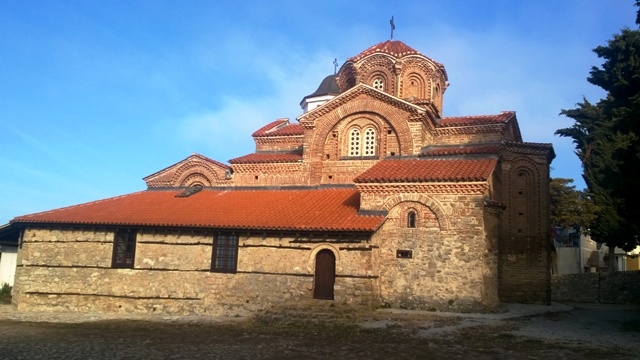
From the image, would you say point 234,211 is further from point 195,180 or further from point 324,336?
point 324,336

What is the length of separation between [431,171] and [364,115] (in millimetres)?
4890

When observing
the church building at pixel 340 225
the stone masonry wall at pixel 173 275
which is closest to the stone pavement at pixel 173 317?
the church building at pixel 340 225

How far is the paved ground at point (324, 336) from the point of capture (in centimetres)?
971

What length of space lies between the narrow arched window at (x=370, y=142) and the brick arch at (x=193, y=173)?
278 inches

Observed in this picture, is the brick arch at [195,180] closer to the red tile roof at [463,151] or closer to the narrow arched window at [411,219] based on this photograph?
the red tile roof at [463,151]

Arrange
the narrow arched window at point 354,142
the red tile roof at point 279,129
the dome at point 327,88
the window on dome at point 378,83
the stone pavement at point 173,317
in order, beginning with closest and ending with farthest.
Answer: the stone pavement at point 173,317
the narrow arched window at point 354,142
the window on dome at point 378,83
the red tile roof at point 279,129
the dome at point 327,88

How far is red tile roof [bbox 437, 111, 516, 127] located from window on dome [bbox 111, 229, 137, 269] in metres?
12.5

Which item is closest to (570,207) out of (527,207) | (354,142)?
(527,207)


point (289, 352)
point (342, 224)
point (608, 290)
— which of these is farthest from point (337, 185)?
point (608, 290)

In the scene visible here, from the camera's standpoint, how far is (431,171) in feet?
52.8

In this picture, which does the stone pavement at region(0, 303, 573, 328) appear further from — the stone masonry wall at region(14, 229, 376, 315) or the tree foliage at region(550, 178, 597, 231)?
the tree foliage at region(550, 178, 597, 231)

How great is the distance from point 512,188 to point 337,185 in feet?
23.7

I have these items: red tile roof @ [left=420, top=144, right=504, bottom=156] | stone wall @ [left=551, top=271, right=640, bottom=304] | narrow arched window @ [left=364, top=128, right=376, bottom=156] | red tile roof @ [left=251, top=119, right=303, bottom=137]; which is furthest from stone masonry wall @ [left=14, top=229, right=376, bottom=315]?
stone wall @ [left=551, top=271, right=640, bottom=304]

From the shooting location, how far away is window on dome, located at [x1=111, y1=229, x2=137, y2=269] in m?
17.3
